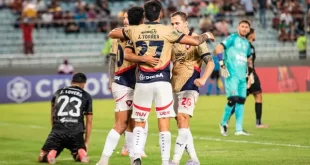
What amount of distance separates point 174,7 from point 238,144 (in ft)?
82.9

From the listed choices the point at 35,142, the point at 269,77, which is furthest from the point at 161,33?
the point at 269,77

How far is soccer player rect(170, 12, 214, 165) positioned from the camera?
1276cm

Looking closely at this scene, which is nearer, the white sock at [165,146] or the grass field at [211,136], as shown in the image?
the white sock at [165,146]

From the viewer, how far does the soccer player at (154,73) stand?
463 inches

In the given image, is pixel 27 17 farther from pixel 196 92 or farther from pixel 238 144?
pixel 196 92

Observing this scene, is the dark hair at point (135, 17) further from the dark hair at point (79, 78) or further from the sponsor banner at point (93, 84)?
the sponsor banner at point (93, 84)

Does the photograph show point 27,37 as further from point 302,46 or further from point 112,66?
point 112,66

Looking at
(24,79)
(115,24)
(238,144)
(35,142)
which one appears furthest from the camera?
(115,24)

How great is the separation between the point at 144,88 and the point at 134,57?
0.45 meters

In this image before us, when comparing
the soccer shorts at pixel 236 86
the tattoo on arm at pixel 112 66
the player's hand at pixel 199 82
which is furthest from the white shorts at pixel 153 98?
the soccer shorts at pixel 236 86

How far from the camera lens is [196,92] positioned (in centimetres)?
1316

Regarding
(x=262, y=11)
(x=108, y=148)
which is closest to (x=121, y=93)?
(x=108, y=148)

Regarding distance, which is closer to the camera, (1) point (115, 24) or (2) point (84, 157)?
(2) point (84, 157)

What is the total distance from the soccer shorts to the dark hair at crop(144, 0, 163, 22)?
7043 mm
